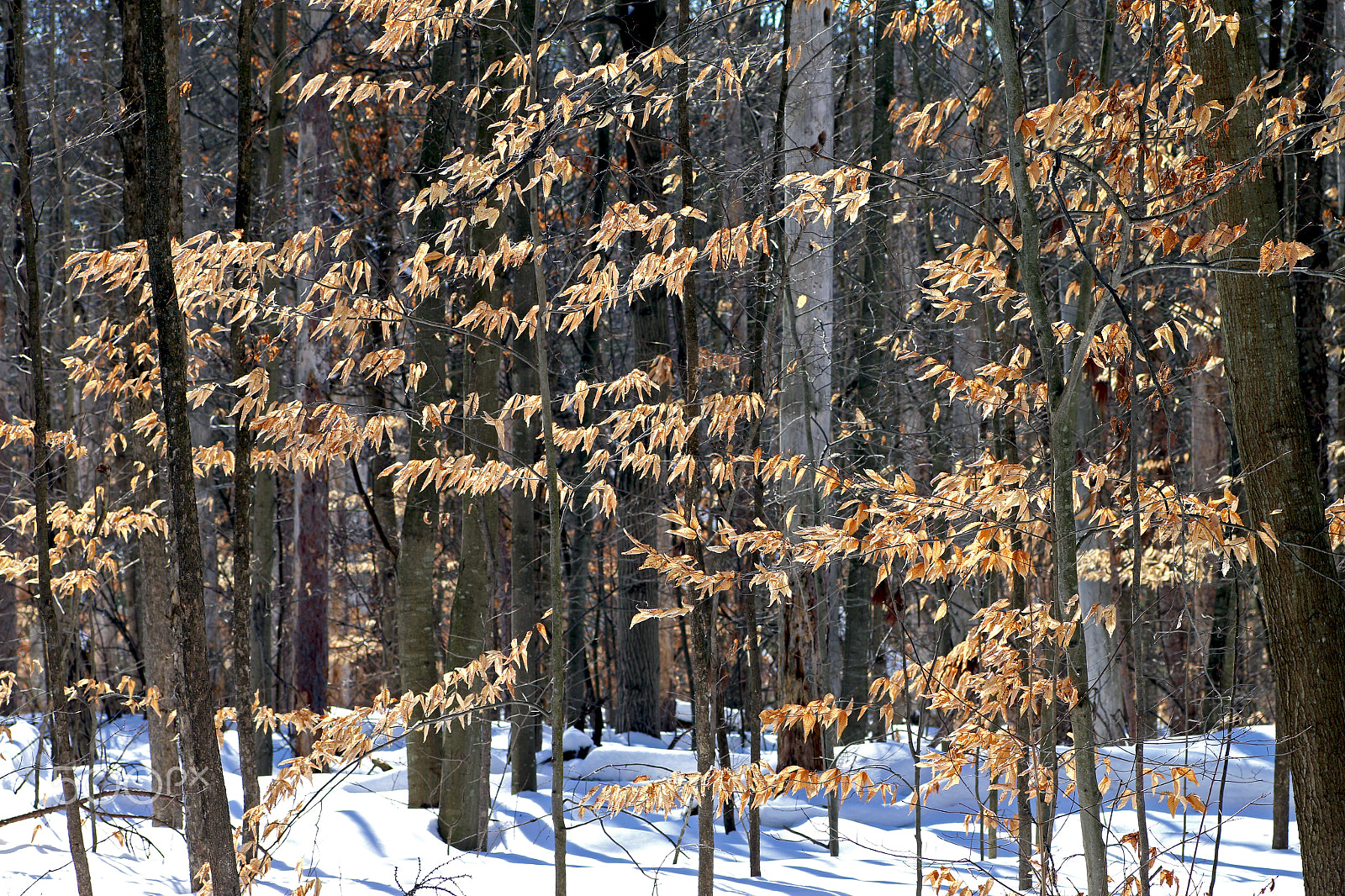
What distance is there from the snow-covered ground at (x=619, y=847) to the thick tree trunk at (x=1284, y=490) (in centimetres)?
45

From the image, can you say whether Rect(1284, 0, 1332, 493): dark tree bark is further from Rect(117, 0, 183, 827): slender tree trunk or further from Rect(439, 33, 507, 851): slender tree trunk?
Rect(117, 0, 183, 827): slender tree trunk

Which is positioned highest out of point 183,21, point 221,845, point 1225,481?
point 183,21

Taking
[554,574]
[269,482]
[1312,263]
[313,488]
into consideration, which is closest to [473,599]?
[554,574]

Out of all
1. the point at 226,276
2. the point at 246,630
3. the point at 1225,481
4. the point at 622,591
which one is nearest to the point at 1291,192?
the point at 1225,481

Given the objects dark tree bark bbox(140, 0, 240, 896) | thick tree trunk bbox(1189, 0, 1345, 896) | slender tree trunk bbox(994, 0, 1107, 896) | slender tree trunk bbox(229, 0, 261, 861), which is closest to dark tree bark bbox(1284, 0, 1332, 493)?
thick tree trunk bbox(1189, 0, 1345, 896)

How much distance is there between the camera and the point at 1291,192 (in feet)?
20.8

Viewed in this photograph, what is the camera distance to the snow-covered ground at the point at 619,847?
588 cm

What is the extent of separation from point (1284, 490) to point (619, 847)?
4751mm

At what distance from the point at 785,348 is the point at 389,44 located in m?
3.44

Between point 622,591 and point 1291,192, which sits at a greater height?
point 1291,192

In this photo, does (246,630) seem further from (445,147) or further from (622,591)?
(622,591)

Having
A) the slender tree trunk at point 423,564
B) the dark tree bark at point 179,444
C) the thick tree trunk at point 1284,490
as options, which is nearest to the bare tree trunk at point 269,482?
the slender tree trunk at point 423,564

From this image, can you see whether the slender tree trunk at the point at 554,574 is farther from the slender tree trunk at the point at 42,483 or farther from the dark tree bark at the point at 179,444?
the slender tree trunk at the point at 42,483

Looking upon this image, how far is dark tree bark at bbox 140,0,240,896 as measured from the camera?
3953mm
